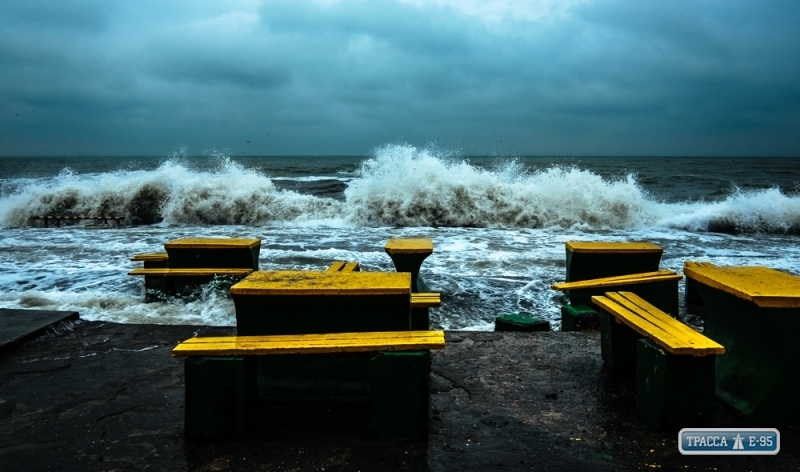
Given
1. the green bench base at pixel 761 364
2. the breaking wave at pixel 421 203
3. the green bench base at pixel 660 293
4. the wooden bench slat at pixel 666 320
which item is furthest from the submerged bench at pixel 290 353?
the breaking wave at pixel 421 203

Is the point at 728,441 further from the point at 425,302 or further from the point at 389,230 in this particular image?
the point at 389,230

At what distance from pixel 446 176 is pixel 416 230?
4.09 m

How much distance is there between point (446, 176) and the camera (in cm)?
1864

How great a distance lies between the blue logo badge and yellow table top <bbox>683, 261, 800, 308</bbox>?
659mm

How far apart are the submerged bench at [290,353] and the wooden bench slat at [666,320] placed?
1286mm

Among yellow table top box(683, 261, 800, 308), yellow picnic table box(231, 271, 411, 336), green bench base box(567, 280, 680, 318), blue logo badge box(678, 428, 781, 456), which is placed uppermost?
yellow table top box(683, 261, 800, 308)

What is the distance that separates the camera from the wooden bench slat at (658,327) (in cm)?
274

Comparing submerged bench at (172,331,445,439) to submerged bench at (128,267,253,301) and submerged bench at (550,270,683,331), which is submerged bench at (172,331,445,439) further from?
submerged bench at (128,267,253,301)

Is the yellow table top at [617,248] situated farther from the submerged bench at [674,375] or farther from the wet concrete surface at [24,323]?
the wet concrete surface at [24,323]

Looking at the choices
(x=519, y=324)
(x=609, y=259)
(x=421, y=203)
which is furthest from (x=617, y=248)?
(x=421, y=203)

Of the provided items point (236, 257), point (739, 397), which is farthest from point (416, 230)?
point (739, 397)

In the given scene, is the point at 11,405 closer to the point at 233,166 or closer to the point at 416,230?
the point at 416,230

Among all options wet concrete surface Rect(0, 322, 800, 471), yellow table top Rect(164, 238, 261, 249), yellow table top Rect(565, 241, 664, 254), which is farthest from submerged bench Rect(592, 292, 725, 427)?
yellow table top Rect(164, 238, 261, 249)

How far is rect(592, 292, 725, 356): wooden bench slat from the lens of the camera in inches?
108
